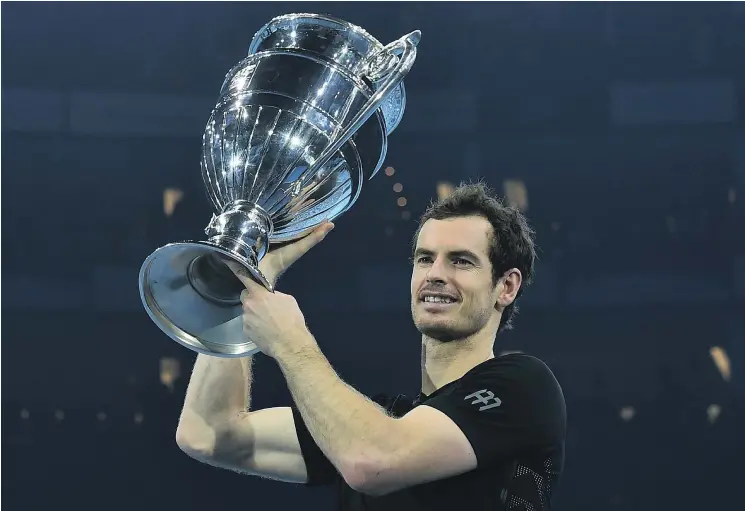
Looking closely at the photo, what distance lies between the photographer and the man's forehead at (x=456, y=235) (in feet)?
5.34

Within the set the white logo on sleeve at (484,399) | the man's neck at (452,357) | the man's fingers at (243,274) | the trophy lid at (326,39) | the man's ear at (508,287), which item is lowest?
the white logo on sleeve at (484,399)

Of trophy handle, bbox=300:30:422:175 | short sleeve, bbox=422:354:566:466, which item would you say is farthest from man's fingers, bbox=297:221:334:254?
short sleeve, bbox=422:354:566:466

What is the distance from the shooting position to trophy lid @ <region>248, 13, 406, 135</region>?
1568 millimetres

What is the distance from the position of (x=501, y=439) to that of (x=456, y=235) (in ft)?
1.40

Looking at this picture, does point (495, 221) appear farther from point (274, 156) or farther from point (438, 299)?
point (274, 156)

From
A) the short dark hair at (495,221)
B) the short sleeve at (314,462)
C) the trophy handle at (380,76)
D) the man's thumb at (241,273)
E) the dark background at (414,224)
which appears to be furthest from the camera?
the dark background at (414,224)

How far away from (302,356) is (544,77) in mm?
2204

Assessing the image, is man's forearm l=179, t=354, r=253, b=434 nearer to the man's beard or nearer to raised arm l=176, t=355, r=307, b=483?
raised arm l=176, t=355, r=307, b=483

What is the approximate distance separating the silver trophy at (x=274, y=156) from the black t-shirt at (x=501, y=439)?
39cm

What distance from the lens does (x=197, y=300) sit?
137cm

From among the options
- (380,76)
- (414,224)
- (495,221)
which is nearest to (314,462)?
(495,221)

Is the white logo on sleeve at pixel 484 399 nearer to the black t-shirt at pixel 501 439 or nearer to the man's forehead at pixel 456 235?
the black t-shirt at pixel 501 439

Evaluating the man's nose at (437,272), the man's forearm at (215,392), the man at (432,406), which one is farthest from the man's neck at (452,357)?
the man's forearm at (215,392)

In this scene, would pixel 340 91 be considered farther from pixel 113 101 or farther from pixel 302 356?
pixel 113 101
